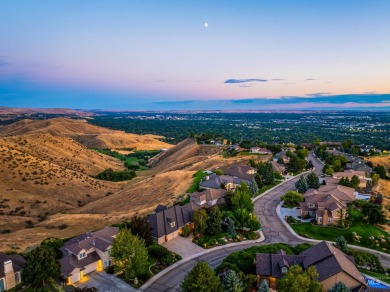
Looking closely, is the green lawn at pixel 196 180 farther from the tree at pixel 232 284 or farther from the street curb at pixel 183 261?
the tree at pixel 232 284

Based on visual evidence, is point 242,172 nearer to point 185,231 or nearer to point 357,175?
point 357,175

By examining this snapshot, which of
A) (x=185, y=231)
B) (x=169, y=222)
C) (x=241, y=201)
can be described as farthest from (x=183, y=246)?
(x=241, y=201)

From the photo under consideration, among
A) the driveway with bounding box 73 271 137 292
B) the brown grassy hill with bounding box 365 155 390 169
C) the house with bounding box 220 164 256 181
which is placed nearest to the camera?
the driveway with bounding box 73 271 137 292

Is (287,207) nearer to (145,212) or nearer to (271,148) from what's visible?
(145,212)

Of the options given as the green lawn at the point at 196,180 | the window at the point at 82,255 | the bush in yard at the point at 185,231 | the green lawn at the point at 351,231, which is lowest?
the green lawn at the point at 351,231

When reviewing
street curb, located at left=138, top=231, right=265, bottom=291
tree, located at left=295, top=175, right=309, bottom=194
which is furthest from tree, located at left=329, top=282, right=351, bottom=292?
tree, located at left=295, top=175, right=309, bottom=194

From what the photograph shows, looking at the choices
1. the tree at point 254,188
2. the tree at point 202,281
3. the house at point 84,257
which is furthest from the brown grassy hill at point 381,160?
the house at point 84,257

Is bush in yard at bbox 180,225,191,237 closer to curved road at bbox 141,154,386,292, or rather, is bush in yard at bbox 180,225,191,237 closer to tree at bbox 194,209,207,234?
tree at bbox 194,209,207,234

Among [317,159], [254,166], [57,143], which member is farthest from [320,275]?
[57,143]
